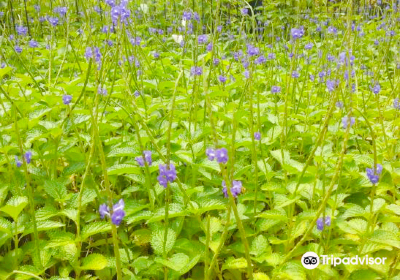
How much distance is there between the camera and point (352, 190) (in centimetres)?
183

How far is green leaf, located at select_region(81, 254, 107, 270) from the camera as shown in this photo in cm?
131

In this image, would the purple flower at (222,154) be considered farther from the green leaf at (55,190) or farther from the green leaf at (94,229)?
the green leaf at (55,190)

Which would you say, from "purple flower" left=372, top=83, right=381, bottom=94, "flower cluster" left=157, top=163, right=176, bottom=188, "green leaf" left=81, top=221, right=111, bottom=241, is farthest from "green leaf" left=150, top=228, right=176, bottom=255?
"purple flower" left=372, top=83, right=381, bottom=94

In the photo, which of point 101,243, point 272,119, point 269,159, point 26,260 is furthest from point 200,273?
point 272,119

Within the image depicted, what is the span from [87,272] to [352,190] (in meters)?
1.12

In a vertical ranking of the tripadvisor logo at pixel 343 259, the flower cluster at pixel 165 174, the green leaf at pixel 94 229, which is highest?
the flower cluster at pixel 165 174

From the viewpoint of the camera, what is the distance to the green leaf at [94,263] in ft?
4.28

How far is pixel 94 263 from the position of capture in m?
1.33

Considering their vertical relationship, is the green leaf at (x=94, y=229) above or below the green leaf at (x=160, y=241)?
above

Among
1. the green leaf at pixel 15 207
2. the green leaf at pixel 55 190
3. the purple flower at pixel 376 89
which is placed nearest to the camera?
the green leaf at pixel 15 207

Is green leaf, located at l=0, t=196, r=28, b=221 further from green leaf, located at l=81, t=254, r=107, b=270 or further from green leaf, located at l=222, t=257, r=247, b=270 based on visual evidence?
green leaf, located at l=222, t=257, r=247, b=270

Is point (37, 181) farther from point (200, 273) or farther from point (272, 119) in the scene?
point (272, 119)

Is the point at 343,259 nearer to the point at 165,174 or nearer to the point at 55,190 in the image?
the point at 165,174

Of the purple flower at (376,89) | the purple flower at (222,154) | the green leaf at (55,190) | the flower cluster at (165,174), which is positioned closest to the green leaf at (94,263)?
the green leaf at (55,190)
